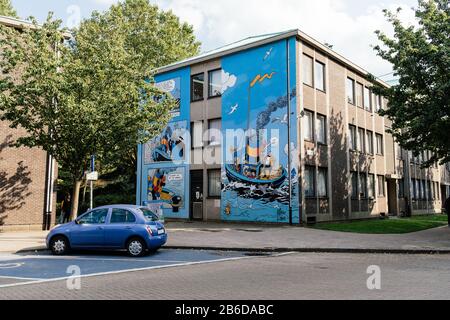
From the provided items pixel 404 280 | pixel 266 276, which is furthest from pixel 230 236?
pixel 404 280

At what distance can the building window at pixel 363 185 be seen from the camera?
2809 cm

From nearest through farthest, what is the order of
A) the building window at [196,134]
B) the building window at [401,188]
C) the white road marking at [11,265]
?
1. the white road marking at [11,265]
2. the building window at [196,134]
3. the building window at [401,188]

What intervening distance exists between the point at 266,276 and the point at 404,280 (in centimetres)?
269

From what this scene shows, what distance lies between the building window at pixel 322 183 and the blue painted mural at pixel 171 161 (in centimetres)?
797

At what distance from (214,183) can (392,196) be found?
50.0ft

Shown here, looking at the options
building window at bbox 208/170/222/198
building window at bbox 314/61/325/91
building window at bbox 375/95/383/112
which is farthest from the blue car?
building window at bbox 375/95/383/112

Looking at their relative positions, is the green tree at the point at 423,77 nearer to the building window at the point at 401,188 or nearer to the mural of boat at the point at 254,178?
the mural of boat at the point at 254,178

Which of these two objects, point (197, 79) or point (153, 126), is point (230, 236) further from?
point (197, 79)

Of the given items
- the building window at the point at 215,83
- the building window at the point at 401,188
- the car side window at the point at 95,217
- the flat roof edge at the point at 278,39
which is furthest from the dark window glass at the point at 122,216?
the building window at the point at 401,188

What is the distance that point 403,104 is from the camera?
1956cm

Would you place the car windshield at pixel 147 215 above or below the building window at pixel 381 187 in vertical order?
below

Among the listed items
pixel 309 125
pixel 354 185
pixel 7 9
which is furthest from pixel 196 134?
pixel 7 9

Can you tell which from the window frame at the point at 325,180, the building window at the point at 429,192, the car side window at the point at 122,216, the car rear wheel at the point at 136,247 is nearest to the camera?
the car rear wheel at the point at 136,247
